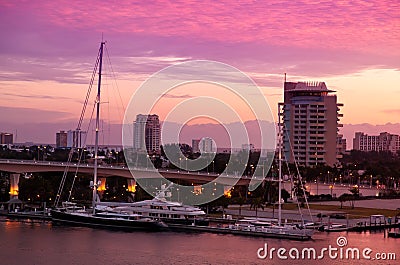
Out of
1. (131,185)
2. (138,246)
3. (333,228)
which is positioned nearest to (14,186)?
(131,185)

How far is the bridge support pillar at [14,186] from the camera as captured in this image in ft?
110

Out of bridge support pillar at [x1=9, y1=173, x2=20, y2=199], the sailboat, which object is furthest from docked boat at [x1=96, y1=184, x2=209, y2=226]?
bridge support pillar at [x1=9, y1=173, x2=20, y2=199]

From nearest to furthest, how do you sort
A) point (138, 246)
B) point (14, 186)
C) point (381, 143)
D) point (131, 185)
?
point (138, 246), point (14, 186), point (131, 185), point (381, 143)

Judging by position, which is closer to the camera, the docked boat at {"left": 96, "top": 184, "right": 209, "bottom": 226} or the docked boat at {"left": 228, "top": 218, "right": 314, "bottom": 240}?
the docked boat at {"left": 228, "top": 218, "right": 314, "bottom": 240}

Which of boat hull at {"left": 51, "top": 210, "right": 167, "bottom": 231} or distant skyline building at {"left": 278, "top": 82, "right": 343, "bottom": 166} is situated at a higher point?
distant skyline building at {"left": 278, "top": 82, "right": 343, "bottom": 166}

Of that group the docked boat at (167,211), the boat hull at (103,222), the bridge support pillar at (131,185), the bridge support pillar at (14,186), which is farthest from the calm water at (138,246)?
the bridge support pillar at (131,185)

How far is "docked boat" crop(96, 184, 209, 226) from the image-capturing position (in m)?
26.0

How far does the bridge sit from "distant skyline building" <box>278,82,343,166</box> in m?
22.5

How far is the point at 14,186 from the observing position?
3406 centimetres

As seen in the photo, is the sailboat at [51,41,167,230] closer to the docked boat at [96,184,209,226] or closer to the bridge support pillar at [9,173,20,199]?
the docked boat at [96,184,209,226]

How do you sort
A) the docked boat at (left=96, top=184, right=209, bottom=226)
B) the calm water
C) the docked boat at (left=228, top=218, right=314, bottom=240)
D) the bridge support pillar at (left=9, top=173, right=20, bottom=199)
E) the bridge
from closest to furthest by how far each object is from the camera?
the calm water, the docked boat at (left=228, top=218, right=314, bottom=240), the docked boat at (left=96, top=184, right=209, bottom=226), the bridge support pillar at (left=9, top=173, right=20, bottom=199), the bridge

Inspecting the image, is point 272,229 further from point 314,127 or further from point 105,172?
point 314,127

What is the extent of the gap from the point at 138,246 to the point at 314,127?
41869 mm

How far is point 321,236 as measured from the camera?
939 inches
